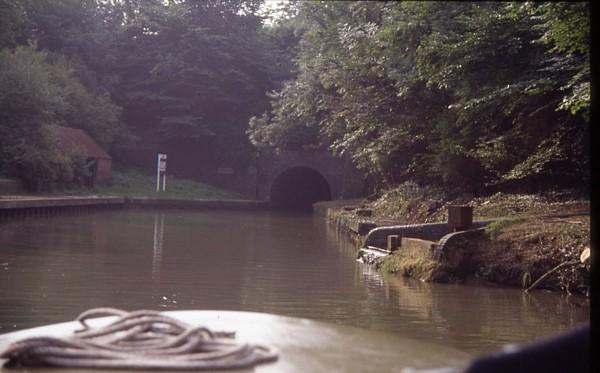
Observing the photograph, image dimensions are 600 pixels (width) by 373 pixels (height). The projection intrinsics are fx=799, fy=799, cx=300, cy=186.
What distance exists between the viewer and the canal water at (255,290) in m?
7.15

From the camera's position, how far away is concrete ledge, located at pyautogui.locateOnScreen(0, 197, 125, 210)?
19.5 meters

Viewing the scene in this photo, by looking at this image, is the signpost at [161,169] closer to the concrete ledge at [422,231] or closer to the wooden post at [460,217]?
the concrete ledge at [422,231]

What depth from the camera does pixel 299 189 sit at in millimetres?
37125

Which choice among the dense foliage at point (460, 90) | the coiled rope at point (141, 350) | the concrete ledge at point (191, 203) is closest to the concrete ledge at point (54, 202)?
the concrete ledge at point (191, 203)

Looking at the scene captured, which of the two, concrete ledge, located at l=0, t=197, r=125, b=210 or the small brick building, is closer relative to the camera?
concrete ledge, located at l=0, t=197, r=125, b=210

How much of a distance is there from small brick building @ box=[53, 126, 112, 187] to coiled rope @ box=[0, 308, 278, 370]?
2642 cm

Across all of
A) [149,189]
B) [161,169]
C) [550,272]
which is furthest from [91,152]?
[550,272]

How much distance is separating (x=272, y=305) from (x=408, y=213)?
898 centimetres

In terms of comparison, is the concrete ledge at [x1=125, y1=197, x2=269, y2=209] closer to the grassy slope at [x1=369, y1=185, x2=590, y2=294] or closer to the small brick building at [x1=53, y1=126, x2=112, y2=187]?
the small brick building at [x1=53, y1=126, x2=112, y2=187]

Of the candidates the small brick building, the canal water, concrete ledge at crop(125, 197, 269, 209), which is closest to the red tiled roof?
the small brick building

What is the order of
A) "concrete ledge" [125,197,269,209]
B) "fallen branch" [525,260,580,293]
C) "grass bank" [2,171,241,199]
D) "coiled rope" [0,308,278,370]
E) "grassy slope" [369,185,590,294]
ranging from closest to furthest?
1. "coiled rope" [0,308,278,370]
2. "fallen branch" [525,260,580,293]
3. "grassy slope" [369,185,590,294]
4. "concrete ledge" [125,197,269,209]
5. "grass bank" [2,171,241,199]

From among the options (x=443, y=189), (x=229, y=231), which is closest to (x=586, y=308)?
(x=443, y=189)

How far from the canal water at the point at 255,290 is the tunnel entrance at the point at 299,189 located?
19.2 meters

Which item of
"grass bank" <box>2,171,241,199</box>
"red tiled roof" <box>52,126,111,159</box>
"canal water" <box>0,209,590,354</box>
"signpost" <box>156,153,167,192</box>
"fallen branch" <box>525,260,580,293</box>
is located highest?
"red tiled roof" <box>52,126,111,159</box>
